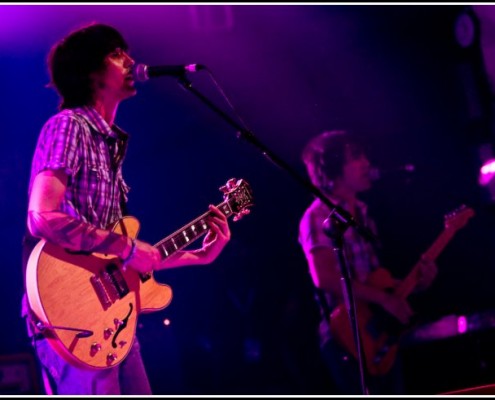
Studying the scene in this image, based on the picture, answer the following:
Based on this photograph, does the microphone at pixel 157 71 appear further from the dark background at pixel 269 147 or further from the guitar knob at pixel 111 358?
the dark background at pixel 269 147

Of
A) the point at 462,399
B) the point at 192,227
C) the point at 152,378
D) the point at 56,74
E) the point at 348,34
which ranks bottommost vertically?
the point at 152,378

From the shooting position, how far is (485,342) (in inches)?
169

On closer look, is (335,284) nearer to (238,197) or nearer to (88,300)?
(238,197)

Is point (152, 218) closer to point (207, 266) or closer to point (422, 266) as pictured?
point (207, 266)

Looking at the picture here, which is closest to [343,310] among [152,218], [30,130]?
[152,218]

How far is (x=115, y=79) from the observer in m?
2.83

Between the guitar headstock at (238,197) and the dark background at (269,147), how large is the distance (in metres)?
2.15

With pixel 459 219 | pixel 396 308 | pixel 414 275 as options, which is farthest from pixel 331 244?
pixel 459 219

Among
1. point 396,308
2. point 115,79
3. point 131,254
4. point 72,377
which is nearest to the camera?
point 72,377

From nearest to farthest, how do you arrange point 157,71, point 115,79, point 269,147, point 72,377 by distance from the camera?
point 72,377 → point 157,71 → point 115,79 → point 269,147

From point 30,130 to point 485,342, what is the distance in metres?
3.75

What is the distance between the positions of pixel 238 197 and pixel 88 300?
3.60ft

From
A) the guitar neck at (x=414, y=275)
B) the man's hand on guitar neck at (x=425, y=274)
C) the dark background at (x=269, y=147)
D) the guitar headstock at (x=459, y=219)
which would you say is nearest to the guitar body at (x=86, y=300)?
the guitar neck at (x=414, y=275)

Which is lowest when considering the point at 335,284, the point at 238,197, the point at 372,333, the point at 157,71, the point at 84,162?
the point at 372,333
